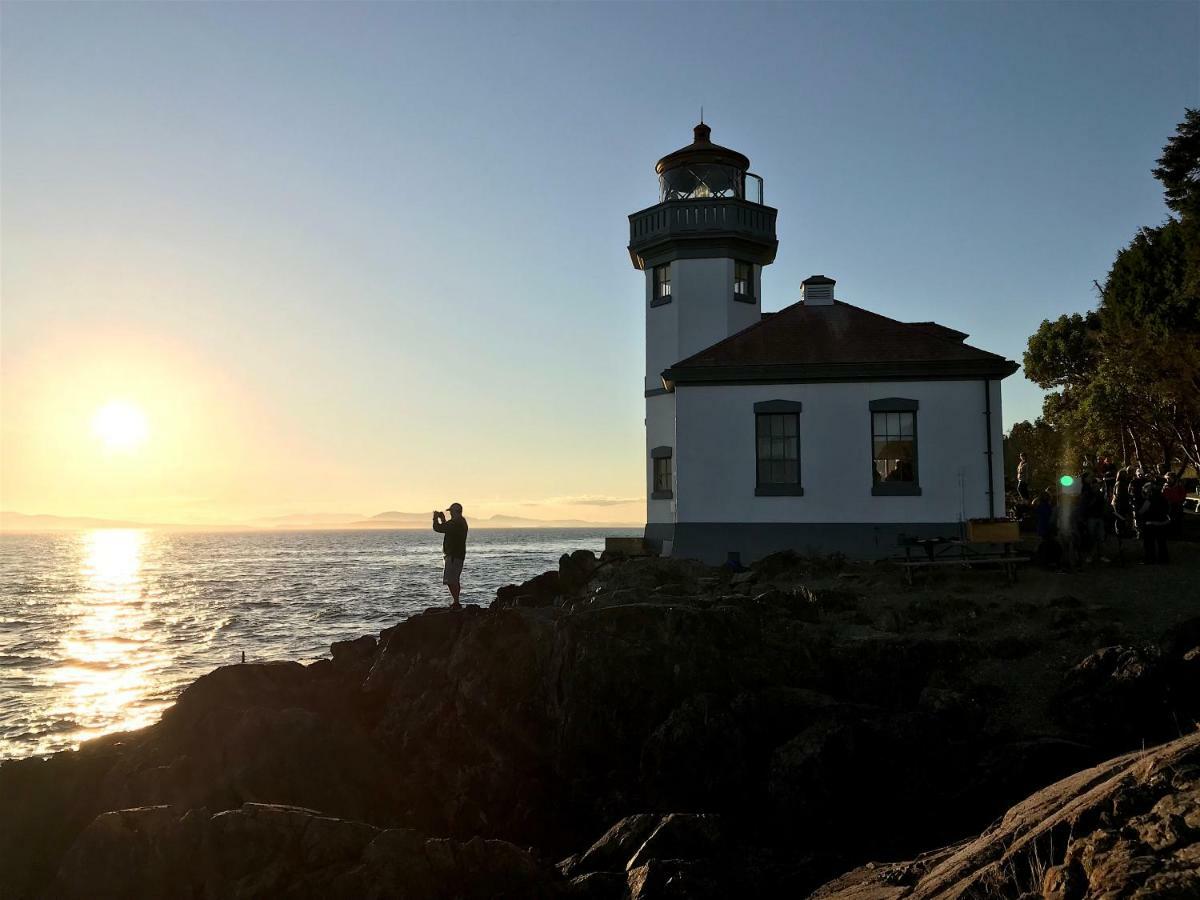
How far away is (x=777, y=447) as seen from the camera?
21.1 metres

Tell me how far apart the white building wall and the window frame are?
4887 mm

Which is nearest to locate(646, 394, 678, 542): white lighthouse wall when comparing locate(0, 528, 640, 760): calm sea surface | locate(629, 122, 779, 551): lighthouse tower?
locate(629, 122, 779, 551): lighthouse tower

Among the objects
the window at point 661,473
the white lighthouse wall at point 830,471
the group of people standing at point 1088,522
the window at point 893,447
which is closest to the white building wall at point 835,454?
the white lighthouse wall at point 830,471

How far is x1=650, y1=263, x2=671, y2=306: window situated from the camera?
25469mm

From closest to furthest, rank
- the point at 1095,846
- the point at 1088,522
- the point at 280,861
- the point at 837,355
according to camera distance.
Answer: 1. the point at 1095,846
2. the point at 280,861
3. the point at 1088,522
4. the point at 837,355

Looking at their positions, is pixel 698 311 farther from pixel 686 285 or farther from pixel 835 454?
pixel 835 454

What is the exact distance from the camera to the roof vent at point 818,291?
77.2 ft

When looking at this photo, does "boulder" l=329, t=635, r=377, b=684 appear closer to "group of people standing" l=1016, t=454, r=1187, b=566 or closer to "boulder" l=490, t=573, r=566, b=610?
"boulder" l=490, t=573, r=566, b=610

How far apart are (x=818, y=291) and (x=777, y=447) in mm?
5122

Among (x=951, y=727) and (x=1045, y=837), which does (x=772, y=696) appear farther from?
(x=1045, y=837)

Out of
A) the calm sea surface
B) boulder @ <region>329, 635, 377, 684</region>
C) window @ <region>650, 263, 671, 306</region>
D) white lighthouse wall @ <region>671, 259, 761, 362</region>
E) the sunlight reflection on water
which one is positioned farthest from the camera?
window @ <region>650, 263, 671, 306</region>

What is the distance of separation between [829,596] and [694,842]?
25.8 ft

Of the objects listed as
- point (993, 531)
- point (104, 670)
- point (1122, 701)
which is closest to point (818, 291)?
point (993, 531)

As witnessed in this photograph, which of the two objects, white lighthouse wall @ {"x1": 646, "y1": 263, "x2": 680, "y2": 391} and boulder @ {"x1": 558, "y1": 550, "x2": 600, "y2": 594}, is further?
white lighthouse wall @ {"x1": 646, "y1": 263, "x2": 680, "y2": 391}
